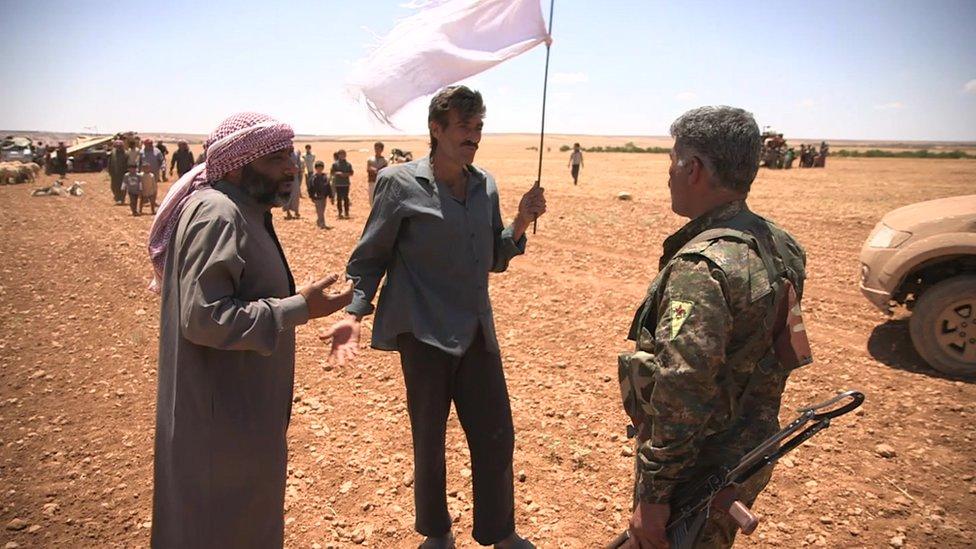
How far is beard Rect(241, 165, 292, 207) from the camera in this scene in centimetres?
221

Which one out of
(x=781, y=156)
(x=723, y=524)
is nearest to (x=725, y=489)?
(x=723, y=524)

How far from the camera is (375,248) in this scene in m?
2.84

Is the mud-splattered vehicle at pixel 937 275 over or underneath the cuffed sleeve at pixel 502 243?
underneath

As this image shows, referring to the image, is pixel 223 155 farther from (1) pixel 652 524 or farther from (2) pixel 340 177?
(2) pixel 340 177

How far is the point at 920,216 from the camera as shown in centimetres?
582

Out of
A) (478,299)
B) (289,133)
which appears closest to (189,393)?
(289,133)

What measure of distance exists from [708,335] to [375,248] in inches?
65.6

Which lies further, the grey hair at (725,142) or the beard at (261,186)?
the beard at (261,186)

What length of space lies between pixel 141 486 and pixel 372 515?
1540 millimetres

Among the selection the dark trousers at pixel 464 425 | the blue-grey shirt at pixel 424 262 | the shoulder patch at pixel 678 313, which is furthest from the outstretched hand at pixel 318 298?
the shoulder patch at pixel 678 313

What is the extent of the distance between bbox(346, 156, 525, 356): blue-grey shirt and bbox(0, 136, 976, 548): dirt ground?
4.53 feet

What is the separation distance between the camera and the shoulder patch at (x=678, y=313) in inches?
65.9

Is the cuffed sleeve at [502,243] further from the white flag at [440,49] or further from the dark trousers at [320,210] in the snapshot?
the dark trousers at [320,210]

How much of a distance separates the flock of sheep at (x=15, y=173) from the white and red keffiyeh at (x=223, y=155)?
1140 inches
